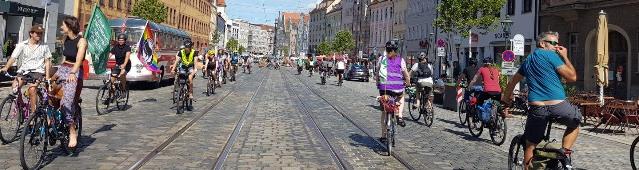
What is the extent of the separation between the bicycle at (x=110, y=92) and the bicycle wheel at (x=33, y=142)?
20.5 ft

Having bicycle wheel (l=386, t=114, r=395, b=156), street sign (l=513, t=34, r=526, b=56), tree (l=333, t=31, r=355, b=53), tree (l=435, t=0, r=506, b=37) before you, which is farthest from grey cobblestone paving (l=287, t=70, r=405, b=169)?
tree (l=333, t=31, r=355, b=53)

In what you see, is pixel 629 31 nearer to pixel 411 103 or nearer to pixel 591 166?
pixel 411 103

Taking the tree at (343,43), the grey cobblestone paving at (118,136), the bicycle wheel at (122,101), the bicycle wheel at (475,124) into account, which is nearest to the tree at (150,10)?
the grey cobblestone paving at (118,136)

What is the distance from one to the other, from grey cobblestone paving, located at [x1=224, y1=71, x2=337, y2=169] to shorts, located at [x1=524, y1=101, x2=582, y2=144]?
8.92ft

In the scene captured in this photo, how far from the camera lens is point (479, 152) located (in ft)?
30.7

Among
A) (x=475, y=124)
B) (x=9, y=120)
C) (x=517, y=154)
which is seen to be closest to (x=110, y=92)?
(x=9, y=120)

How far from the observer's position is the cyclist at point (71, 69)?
7.09m

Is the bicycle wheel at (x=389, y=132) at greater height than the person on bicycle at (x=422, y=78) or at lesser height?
lesser

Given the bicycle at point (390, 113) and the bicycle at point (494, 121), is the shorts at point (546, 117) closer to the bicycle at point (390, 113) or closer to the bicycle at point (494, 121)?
the bicycle at point (390, 113)

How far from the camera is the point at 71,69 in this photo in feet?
23.5

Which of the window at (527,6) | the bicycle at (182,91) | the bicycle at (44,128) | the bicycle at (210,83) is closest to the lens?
the bicycle at (44,128)

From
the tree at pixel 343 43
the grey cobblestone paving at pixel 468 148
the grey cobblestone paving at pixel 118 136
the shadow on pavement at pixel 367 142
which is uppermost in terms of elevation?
the tree at pixel 343 43

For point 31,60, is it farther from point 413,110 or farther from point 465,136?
point 413,110

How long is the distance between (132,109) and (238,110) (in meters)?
2.57
